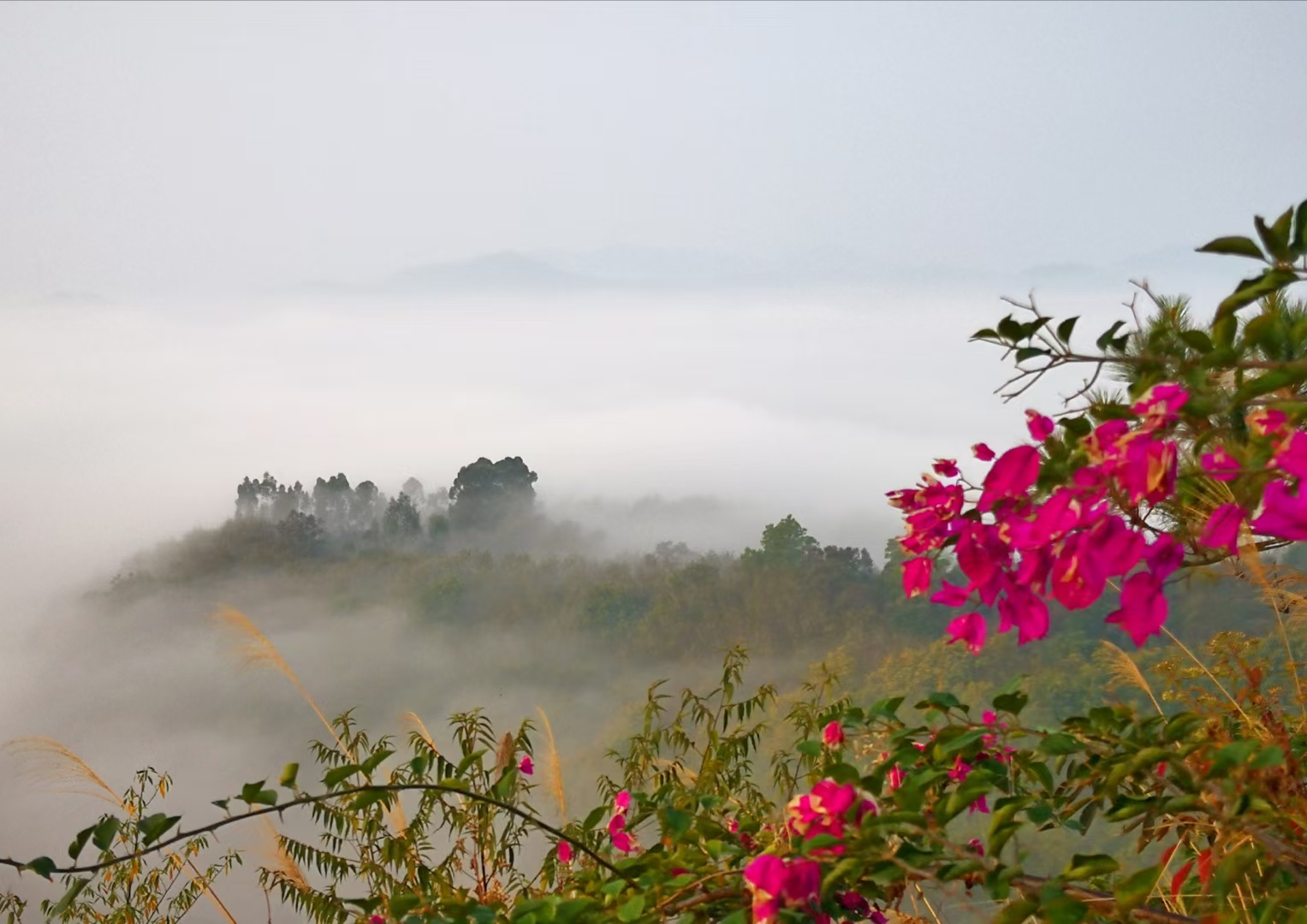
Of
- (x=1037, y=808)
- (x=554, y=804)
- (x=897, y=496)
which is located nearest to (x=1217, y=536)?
(x=897, y=496)

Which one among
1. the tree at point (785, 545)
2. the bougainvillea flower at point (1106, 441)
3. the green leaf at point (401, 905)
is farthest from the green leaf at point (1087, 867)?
the tree at point (785, 545)

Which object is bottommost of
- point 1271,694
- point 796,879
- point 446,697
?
point 446,697

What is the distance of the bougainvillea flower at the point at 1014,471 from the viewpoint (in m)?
0.95

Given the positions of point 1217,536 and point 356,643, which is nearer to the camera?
point 1217,536

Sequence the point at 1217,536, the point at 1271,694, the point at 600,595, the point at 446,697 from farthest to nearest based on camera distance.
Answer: the point at 600,595
the point at 446,697
the point at 1271,694
the point at 1217,536

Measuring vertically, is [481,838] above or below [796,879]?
below

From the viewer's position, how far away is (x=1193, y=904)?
239cm

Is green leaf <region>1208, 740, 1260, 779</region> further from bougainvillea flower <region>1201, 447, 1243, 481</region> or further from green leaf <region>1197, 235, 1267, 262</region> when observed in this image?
green leaf <region>1197, 235, 1267, 262</region>

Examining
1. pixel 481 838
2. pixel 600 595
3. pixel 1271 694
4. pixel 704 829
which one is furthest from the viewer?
pixel 600 595

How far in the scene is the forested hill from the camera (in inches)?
→ 260

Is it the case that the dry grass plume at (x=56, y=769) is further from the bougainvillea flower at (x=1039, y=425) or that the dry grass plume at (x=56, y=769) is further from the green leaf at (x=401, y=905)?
the bougainvillea flower at (x=1039, y=425)

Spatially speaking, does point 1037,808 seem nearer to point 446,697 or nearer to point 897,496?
point 897,496

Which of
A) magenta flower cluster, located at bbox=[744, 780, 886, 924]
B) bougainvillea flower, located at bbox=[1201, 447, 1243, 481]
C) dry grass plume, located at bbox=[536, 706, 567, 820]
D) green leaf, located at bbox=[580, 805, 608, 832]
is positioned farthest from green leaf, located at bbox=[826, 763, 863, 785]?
dry grass plume, located at bbox=[536, 706, 567, 820]

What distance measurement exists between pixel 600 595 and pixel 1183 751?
23.9 feet
